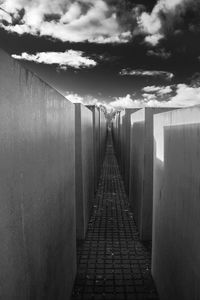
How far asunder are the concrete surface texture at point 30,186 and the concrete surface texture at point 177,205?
1403mm

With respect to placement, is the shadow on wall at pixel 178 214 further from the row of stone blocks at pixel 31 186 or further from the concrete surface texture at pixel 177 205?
the row of stone blocks at pixel 31 186

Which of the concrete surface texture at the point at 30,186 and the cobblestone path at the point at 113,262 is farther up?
the concrete surface texture at the point at 30,186

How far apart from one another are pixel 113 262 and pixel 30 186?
12.5 feet

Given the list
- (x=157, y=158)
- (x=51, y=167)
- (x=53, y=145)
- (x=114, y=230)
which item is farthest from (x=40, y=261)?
(x=114, y=230)

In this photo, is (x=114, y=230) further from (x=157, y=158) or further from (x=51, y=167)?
(x=51, y=167)

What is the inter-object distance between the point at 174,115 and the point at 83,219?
12.6 ft

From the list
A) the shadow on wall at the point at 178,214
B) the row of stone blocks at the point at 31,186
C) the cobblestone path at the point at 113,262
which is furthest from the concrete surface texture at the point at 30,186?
the shadow on wall at the point at 178,214

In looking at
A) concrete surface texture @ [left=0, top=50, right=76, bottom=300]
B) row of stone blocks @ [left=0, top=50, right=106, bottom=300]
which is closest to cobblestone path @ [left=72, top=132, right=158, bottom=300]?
row of stone blocks @ [left=0, top=50, right=106, bottom=300]

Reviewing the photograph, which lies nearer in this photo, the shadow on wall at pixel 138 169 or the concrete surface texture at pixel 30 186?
the concrete surface texture at pixel 30 186

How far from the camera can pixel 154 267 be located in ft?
16.0

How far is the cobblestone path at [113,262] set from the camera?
4602mm

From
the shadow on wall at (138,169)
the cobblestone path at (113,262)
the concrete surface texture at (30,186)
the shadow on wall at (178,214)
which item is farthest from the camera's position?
the shadow on wall at (138,169)

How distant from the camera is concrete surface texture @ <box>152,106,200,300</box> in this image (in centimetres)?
280

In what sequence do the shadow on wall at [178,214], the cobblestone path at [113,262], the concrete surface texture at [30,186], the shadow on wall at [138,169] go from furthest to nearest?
the shadow on wall at [138,169], the cobblestone path at [113,262], the shadow on wall at [178,214], the concrete surface texture at [30,186]
